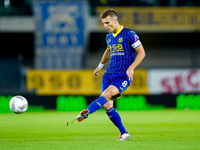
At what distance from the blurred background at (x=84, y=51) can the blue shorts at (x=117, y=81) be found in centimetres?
1032

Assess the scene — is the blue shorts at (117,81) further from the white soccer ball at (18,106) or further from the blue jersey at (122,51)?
the white soccer ball at (18,106)

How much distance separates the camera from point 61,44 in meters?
20.5

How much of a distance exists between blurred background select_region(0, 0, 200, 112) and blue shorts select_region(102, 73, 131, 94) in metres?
10.3

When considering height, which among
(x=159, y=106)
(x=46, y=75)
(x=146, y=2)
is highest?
(x=146, y=2)

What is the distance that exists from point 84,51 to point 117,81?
15.1 metres

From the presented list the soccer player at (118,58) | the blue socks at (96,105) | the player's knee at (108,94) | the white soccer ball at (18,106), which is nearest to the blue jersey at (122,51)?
the soccer player at (118,58)

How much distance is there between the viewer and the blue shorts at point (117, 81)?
624 centimetres

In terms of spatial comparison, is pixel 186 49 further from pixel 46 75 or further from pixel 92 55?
pixel 46 75

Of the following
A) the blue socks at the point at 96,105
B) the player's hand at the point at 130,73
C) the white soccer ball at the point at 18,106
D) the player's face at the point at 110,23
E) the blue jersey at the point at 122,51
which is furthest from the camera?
the white soccer ball at the point at 18,106

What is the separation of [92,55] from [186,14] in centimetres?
601

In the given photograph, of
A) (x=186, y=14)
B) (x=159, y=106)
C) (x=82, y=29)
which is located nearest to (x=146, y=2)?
(x=186, y=14)

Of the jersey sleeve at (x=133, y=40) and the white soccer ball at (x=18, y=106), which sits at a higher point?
the jersey sleeve at (x=133, y=40)

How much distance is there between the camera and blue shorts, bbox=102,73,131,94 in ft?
20.5

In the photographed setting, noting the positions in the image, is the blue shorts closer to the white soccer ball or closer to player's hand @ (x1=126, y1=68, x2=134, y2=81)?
player's hand @ (x1=126, y1=68, x2=134, y2=81)
